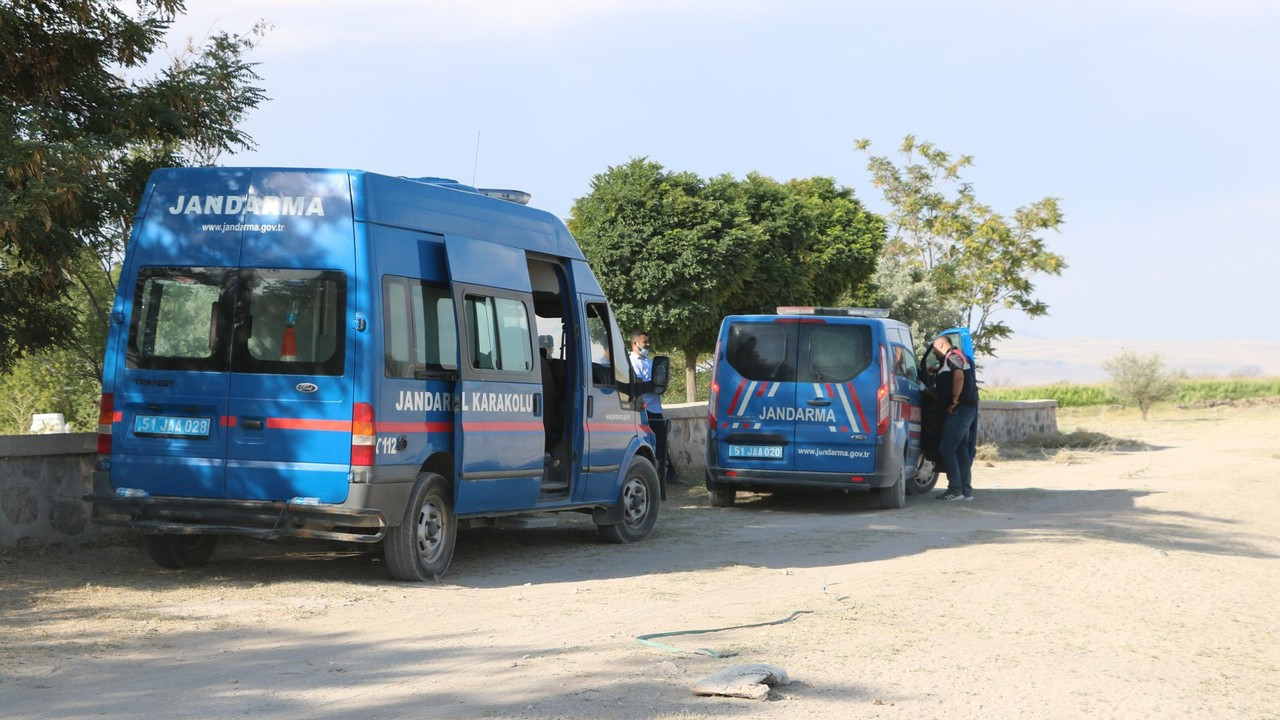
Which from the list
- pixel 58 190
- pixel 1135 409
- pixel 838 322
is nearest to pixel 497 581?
pixel 58 190

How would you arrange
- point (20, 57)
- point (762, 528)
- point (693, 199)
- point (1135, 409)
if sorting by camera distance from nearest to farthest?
point (20, 57) < point (762, 528) < point (693, 199) < point (1135, 409)

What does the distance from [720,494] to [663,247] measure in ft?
37.7

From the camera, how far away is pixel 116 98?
10836 mm

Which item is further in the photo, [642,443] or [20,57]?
[642,443]

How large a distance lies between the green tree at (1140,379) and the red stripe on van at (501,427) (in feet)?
118

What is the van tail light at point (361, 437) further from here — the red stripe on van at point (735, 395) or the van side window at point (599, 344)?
the red stripe on van at point (735, 395)

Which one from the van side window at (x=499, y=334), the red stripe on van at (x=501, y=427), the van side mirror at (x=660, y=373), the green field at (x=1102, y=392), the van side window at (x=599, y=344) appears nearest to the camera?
the red stripe on van at (x=501, y=427)

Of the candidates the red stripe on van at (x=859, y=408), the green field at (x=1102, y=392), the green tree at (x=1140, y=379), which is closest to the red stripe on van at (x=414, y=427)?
the red stripe on van at (x=859, y=408)

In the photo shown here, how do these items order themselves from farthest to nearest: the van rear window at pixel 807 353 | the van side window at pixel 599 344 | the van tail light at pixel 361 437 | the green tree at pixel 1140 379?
the green tree at pixel 1140 379 → the van rear window at pixel 807 353 → the van side window at pixel 599 344 → the van tail light at pixel 361 437

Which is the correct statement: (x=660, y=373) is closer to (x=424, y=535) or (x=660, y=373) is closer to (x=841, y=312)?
(x=424, y=535)

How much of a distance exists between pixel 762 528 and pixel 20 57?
25.1 feet

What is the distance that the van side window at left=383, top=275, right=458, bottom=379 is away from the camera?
28.9 ft

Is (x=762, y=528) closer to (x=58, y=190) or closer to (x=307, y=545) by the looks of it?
(x=307, y=545)

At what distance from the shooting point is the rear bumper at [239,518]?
8.59 meters
